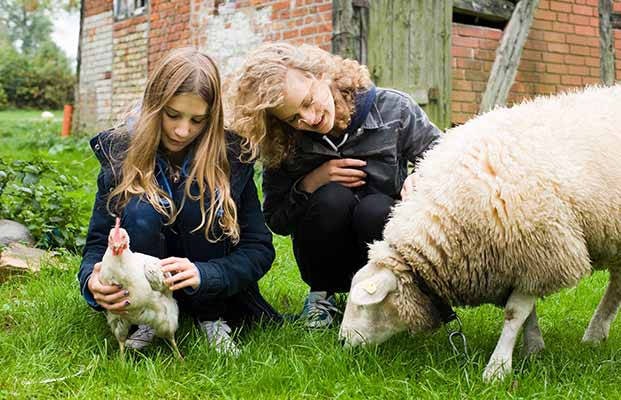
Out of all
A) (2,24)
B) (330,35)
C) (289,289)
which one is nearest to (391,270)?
(289,289)

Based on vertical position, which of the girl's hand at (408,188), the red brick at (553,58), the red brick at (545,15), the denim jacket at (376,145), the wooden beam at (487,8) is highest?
the red brick at (545,15)

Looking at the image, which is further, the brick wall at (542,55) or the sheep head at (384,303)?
the brick wall at (542,55)

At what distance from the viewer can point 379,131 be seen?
3.15 metres

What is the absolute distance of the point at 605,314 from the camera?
3.16 m

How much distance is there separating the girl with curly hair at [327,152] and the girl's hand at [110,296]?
82 cm

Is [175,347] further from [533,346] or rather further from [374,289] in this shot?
[533,346]

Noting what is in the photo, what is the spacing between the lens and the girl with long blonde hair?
8.95 ft

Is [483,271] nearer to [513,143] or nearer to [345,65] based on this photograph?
[513,143]

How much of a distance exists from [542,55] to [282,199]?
539cm

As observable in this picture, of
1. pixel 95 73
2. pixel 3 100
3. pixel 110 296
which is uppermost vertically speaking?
pixel 95 73

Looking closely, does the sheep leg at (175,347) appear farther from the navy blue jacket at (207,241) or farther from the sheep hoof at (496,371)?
the sheep hoof at (496,371)

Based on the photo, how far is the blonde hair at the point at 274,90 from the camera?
2.81m

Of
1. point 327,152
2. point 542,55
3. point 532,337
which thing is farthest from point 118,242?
point 542,55

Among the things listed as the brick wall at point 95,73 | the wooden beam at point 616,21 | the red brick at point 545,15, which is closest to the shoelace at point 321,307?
→ the red brick at point 545,15
